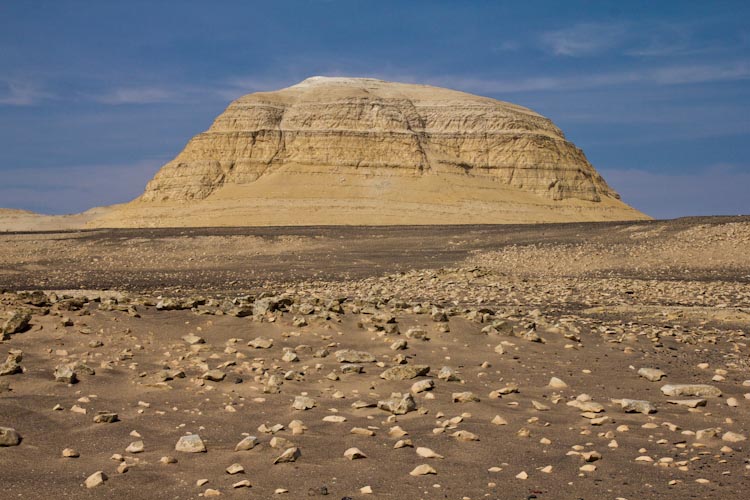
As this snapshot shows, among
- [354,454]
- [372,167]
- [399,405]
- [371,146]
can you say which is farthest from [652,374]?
[371,146]

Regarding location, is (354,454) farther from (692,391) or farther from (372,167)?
(372,167)

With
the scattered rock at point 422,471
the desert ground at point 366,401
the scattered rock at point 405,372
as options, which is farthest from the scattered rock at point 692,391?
the scattered rock at point 422,471

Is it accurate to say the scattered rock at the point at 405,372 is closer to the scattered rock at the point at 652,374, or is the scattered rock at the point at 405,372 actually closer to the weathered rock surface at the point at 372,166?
the scattered rock at the point at 652,374

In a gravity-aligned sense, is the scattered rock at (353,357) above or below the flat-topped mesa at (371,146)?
below

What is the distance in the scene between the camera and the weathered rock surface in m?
89.1

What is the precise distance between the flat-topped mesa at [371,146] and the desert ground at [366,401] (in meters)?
83.3

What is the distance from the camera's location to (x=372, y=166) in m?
98.9

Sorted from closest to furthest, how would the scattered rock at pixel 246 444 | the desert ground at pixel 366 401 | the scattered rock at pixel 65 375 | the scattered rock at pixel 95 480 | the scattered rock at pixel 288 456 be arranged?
the scattered rock at pixel 95 480, the desert ground at pixel 366 401, the scattered rock at pixel 288 456, the scattered rock at pixel 246 444, the scattered rock at pixel 65 375

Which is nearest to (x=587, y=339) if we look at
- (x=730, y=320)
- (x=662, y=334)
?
(x=662, y=334)

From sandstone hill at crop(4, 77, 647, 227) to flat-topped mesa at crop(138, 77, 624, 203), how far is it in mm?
160

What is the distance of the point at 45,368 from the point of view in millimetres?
8961

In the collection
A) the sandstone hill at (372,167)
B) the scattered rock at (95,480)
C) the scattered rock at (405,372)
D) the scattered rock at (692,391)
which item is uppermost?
the sandstone hill at (372,167)

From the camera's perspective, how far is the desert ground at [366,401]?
607 centimetres

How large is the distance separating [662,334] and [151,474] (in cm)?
970
